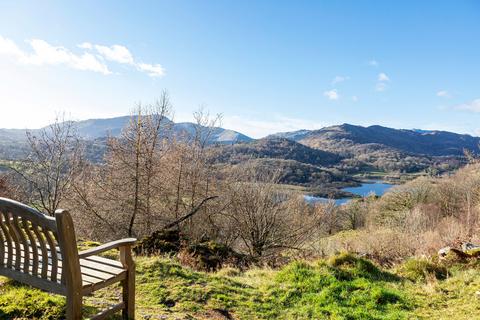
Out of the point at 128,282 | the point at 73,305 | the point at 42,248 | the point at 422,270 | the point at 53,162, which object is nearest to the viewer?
the point at 73,305

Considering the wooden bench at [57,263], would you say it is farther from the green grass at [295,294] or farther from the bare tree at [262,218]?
the bare tree at [262,218]

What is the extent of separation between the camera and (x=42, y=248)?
10.8 ft

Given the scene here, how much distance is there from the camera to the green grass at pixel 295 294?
17.0ft

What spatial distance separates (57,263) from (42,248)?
22cm

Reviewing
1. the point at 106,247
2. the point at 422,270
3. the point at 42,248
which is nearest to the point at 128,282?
the point at 106,247

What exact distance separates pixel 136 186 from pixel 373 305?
423 inches

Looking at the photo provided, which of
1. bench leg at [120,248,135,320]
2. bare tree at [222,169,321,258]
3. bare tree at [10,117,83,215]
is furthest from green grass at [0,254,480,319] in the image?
bare tree at [222,169,321,258]

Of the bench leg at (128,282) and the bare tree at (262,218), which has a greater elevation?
the bench leg at (128,282)

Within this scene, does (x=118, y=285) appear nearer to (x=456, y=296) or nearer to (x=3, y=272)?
(x=3, y=272)

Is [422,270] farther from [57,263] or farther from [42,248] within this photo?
[42,248]

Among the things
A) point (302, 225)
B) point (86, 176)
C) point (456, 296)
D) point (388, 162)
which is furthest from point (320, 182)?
point (388, 162)

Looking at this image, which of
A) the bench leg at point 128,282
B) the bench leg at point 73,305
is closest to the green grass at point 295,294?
the bench leg at point 128,282

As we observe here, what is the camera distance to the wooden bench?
10.00 ft

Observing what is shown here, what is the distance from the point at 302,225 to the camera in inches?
766
